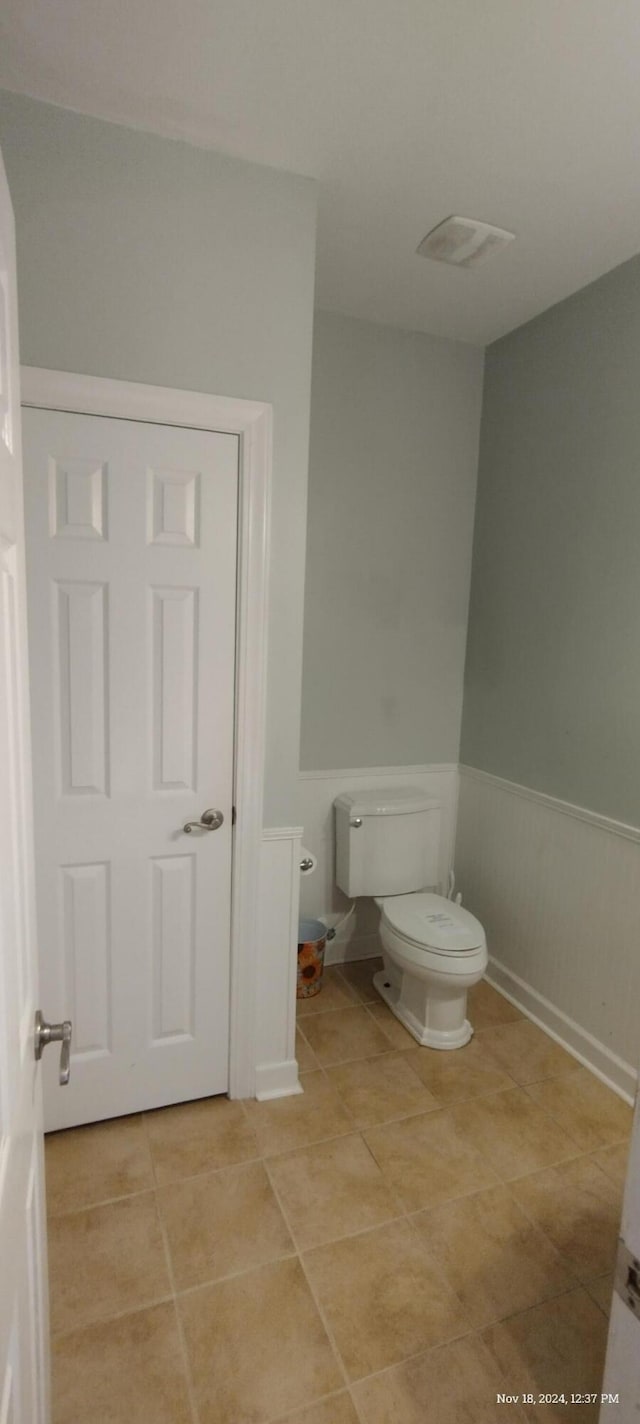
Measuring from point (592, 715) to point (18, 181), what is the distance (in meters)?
2.09

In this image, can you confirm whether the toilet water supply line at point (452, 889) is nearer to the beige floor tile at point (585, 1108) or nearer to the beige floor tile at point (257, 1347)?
the beige floor tile at point (585, 1108)

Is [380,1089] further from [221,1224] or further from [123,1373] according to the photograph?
[123,1373]

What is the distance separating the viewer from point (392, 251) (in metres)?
2.01

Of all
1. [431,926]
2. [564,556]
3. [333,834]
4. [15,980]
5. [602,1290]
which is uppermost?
[564,556]

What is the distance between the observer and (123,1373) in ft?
4.12

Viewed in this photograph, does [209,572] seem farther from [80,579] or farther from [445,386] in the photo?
[445,386]

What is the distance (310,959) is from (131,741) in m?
1.26

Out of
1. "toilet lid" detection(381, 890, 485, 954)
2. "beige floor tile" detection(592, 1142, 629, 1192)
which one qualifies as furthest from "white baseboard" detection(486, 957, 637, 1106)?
"toilet lid" detection(381, 890, 485, 954)

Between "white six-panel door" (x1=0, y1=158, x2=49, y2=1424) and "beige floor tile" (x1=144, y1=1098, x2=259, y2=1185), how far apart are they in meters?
0.78

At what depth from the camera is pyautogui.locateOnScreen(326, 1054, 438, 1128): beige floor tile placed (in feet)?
6.38

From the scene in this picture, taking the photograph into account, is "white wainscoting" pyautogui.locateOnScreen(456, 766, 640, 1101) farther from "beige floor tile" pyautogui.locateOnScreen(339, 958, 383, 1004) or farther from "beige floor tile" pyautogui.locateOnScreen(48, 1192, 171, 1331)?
"beige floor tile" pyautogui.locateOnScreen(48, 1192, 171, 1331)

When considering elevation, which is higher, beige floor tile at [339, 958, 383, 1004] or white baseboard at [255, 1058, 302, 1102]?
white baseboard at [255, 1058, 302, 1102]

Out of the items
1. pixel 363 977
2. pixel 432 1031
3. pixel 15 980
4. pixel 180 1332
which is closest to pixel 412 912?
pixel 432 1031

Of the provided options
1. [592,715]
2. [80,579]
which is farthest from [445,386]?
[80,579]
